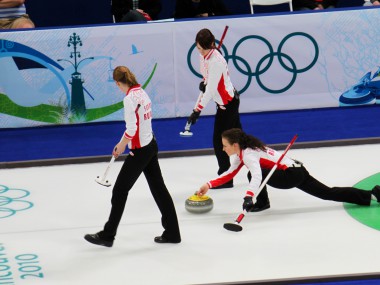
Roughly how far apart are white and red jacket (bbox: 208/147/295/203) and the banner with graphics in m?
3.91

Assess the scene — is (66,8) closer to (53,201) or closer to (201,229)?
(53,201)

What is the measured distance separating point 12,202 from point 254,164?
301cm

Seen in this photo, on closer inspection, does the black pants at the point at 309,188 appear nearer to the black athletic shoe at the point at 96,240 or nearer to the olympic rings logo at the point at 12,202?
the black athletic shoe at the point at 96,240

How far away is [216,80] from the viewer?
420 inches

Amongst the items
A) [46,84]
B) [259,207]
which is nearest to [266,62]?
[46,84]

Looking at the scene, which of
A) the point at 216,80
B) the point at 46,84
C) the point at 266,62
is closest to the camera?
the point at 216,80

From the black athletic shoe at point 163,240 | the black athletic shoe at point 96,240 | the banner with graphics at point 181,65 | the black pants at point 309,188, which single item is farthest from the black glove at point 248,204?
the banner with graphics at point 181,65

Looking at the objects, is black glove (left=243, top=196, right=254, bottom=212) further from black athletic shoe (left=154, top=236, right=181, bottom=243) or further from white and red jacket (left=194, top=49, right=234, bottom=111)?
white and red jacket (left=194, top=49, right=234, bottom=111)

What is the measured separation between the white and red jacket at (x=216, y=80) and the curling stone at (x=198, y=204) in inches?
44.6

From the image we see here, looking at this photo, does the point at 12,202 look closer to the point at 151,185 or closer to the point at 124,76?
the point at 151,185

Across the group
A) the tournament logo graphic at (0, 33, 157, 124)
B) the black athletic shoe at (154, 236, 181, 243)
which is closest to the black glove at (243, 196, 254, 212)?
the black athletic shoe at (154, 236, 181, 243)

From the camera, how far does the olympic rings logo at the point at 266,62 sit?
45.0 feet

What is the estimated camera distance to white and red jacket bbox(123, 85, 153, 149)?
8.98m

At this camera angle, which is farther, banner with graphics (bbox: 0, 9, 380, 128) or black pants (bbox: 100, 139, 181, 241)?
banner with graphics (bbox: 0, 9, 380, 128)
